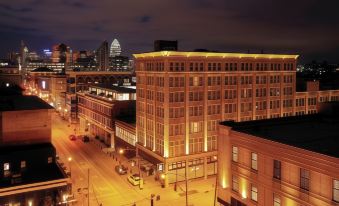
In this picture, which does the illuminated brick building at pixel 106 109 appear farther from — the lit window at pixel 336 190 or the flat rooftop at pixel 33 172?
the lit window at pixel 336 190

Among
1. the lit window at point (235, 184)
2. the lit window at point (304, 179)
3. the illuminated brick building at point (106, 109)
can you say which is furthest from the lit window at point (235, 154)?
the illuminated brick building at point (106, 109)

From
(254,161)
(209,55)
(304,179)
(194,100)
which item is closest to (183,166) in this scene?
(194,100)

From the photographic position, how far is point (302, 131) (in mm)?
39656

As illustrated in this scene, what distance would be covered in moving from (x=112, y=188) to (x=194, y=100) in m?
20.9

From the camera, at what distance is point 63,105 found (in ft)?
453

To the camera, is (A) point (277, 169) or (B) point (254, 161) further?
(B) point (254, 161)

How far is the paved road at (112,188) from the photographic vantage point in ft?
170

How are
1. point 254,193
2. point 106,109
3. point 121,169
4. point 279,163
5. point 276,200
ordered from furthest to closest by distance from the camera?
point 106,109
point 121,169
point 254,193
point 276,200
point 279,163

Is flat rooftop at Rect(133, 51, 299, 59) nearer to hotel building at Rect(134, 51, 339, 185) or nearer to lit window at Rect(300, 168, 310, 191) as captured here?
hotel building at Rect(134, 51, 339, 185)

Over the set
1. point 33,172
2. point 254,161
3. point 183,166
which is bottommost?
point 183,166

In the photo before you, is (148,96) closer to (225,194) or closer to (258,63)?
(258,63)

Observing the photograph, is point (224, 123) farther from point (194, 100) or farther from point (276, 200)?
point (194, 100)

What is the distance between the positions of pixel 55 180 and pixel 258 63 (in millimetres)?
46405

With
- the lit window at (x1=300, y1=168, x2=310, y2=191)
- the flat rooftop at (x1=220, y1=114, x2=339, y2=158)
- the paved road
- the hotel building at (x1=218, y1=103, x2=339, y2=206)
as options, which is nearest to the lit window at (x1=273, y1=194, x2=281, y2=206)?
the hotel building at (x1=218, y1=103, x2=339, y2=206)
